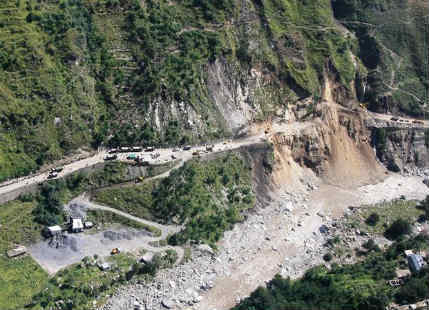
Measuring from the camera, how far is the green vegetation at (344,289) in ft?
257

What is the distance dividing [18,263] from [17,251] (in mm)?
1982

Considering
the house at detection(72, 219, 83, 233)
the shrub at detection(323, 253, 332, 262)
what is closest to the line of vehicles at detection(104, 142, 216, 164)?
the house at detection(72, 219, 83, 233)

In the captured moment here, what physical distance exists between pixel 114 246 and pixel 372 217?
167 feet

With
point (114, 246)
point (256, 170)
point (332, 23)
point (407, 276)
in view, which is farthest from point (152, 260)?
point (332, 23)

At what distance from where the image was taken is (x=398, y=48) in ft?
465

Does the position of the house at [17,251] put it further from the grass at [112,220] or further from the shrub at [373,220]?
the shrub at [373,220]

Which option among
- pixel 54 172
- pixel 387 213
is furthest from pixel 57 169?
pixel 387 213

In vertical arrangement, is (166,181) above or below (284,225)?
above

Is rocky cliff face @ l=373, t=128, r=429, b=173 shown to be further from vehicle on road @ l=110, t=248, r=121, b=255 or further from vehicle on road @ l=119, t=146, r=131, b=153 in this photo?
vehicle on road @ l=110, t=248, r=121, b=255

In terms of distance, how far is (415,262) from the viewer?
88.6 metres

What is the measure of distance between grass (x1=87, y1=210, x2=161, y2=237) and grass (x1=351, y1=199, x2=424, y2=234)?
1570 inches

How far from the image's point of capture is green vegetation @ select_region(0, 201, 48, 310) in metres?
78.4

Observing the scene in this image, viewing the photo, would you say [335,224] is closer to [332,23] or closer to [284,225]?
[284,225]

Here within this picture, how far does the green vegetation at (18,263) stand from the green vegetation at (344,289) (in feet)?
102
